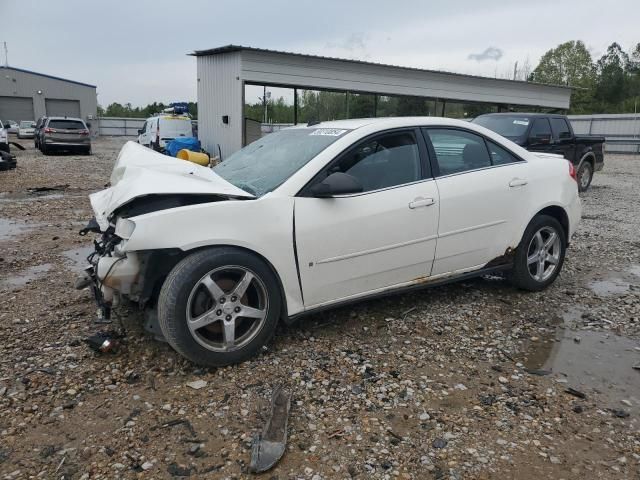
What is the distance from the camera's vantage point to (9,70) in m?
43.2

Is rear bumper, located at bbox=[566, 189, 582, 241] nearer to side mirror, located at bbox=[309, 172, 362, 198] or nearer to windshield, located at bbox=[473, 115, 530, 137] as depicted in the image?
side mirror, located at bbox=[309, 172, 362, 198]

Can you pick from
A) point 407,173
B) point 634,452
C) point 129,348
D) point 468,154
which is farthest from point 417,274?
point 129,348

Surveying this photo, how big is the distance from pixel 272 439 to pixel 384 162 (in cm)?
220

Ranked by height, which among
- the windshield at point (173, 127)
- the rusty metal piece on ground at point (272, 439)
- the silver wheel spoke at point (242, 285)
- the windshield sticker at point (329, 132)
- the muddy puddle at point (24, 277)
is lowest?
the rusty metal piece on ground at point (272, 439)

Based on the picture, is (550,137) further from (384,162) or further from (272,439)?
(272,439)

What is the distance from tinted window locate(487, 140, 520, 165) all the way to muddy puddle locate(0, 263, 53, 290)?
458cm

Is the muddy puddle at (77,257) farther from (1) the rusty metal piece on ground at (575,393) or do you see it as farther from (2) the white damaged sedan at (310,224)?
(1) the rusty metal piece on ground at (575,393)

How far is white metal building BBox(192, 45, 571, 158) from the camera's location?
53.4 ft

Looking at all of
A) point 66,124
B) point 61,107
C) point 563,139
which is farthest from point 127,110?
point 563,139

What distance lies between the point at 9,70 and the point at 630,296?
51.0 m

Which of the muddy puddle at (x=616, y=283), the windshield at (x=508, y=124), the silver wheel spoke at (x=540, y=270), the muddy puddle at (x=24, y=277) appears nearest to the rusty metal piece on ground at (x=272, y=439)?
the silver wheel spoke at (x=540, y=270)

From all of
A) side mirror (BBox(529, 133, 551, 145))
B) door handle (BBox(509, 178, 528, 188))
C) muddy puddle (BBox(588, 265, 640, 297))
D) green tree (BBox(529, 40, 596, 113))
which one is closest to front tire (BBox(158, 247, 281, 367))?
door handle (BBox(509, 178, 528, 188))

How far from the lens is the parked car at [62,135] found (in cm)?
2172

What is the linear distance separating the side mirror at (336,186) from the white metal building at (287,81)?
13637 millimetres
